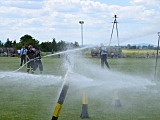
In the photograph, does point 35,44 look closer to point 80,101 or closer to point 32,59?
point 32,59

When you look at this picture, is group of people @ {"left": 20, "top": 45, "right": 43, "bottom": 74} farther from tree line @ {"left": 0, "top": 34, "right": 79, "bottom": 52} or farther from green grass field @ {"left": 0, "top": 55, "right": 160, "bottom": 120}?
tree line @ {"left": 0, "top": 34, "right": 79, "bottom": 52}

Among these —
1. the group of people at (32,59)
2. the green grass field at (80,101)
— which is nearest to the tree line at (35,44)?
the group of people at (32,59)

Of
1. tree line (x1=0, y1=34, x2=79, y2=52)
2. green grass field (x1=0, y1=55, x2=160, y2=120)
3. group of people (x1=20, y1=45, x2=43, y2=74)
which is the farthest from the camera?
tree line (x1=0, y1=34, x2=79, y2=52)

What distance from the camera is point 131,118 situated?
10758 mm

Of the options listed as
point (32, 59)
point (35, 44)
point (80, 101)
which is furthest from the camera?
point (35, 44)

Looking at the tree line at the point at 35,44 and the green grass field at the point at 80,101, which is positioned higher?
the tree line at the point at 35,44

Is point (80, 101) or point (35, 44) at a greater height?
point (35, 44)

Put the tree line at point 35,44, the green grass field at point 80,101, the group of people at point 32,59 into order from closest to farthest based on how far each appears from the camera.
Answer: the green grass field at point 80,101, the group of people at point 32,59, the tree line at point 35,44

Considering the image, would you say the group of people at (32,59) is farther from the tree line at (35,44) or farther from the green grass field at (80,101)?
the tree line at (35,44)

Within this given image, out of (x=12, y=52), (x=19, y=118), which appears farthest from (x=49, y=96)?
(x=12, y=52)

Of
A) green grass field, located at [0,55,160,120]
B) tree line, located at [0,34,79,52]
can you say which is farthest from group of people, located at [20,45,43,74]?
tree line, located at [0,34,79,52]

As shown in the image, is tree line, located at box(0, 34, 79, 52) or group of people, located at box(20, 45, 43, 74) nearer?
group of people, located at box(20, 45, 43, 74)

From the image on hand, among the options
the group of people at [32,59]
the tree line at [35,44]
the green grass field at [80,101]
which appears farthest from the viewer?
the tree line at [35,44]

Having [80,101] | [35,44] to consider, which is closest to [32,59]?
Answer: [80,101]
